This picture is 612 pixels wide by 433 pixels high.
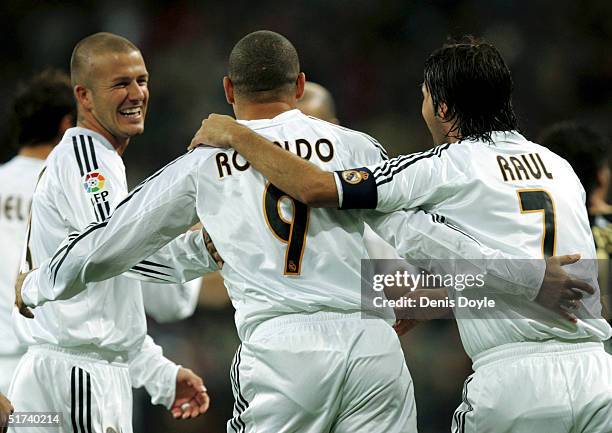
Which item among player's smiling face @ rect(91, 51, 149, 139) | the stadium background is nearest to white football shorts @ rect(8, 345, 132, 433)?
player's smiling face @ rect(91, 51, 149, 139)

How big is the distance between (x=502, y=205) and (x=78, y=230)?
2.20 m

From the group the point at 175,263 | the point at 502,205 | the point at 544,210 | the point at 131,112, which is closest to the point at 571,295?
the point at 544,210

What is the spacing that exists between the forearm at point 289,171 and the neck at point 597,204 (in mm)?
3121

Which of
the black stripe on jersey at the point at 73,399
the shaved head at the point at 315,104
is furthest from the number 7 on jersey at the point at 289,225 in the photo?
the shaved head at the point at 315,104

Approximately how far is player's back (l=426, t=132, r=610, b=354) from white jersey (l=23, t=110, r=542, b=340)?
0.12m

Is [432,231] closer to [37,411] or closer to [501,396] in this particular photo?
[501,396]

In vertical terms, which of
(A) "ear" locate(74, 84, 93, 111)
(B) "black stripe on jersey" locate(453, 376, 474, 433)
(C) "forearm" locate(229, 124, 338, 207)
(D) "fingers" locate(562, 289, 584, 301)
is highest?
(A) "ear" locate(74, 84, 93, 111)

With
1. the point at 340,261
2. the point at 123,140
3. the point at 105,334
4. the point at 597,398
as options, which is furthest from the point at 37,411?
the point at 597,398

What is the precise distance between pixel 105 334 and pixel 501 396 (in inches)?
83.7

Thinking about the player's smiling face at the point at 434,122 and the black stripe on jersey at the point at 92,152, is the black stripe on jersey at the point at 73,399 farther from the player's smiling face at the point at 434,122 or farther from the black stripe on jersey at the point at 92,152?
the player's smiling face at the point at 434,122

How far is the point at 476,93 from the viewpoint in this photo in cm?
423

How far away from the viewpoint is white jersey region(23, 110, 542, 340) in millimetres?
3994

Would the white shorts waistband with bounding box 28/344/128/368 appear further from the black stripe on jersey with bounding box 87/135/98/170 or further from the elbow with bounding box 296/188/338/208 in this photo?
the elbow with bounding box 296/188/338/208

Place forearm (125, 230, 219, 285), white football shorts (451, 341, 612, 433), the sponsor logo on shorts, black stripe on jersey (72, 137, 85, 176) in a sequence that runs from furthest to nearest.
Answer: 1. black stripe on jersey (72, 137, 85, 176)
2. the sponsor logo on shorts
3. forearm (125, 230, 219, 285)
4. white football shorts (451, 341, 612, 433)
